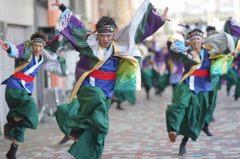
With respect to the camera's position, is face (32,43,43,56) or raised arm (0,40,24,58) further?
face (32,43,43,56)

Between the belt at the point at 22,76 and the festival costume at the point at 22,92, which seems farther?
the belt at the point at 22,76

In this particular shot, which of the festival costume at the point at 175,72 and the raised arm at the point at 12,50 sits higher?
the raised arm at the point at 12,50

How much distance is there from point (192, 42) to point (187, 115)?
3.47ft

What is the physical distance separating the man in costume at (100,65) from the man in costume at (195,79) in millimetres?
1142

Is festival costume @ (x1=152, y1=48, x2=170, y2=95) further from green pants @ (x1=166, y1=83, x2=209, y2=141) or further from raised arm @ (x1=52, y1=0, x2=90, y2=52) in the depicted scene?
raised arm @ (x1=52, y1=0, x2=90, y2=52)

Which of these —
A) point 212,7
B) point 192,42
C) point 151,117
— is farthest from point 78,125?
point 212,7

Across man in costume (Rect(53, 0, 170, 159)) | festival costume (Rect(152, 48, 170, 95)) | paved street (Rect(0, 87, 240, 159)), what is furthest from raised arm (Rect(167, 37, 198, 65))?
festival costume (Rect(152, 48, 170, 95))

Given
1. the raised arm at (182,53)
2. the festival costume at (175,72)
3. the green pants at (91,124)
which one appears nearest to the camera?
the green pants at (91,124)

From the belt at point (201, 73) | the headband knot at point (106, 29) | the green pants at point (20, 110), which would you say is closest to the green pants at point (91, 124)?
the headband knot at point (106, 29)

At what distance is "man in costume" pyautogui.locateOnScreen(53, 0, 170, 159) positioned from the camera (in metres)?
6.02

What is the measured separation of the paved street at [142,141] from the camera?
7.39 metres

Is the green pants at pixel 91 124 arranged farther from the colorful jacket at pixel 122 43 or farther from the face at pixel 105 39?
the face at pixel 105 39

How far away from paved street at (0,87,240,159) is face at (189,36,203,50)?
147 cm

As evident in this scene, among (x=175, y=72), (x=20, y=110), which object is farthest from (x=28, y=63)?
(x=175, y=72)
